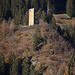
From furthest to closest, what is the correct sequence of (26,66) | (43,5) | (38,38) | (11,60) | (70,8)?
(70,8) < (43,5) < (38,38) < (11,60) < (26,66)

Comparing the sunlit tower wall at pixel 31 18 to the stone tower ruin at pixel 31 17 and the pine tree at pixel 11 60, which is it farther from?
the pine tree at pixel 11 60

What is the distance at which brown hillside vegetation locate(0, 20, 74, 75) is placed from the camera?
3074 centimetres

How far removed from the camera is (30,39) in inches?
1380

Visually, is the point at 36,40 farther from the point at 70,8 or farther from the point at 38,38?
the point at 70,8

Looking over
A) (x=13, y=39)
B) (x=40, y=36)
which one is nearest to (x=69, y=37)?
(x=40, y=36)

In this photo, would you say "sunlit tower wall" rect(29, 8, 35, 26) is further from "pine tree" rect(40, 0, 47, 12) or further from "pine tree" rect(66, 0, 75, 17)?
"pine tree" rect(66, 0, 75, 17)

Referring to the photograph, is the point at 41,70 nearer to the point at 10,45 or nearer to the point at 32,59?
the point at 32,59

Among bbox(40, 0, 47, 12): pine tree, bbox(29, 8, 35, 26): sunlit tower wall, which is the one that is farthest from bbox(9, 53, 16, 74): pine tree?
bbox(40, 0, 47, 12): pine tree

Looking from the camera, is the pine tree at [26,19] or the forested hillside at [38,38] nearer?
the forested hillside at [38,38]

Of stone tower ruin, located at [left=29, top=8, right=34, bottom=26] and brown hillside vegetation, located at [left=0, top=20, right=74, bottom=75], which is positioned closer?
brown hillside vegetation, located at [left=0, top=20, right=74, bottom=75]

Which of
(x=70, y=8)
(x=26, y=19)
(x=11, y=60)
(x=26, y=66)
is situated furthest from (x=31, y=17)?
(x=26, y=66)

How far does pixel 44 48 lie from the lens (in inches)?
1318

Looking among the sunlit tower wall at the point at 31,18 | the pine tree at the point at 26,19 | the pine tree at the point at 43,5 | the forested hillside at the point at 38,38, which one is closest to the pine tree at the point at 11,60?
the forested hillside at the point at 38,38

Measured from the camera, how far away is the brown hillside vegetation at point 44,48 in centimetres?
3074
